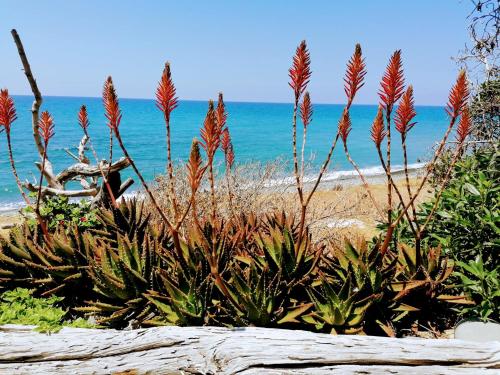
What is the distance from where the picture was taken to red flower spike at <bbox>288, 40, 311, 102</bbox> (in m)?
3.46

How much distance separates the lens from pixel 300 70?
11.5 feet

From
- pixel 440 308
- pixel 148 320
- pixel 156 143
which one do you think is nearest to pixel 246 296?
pixel 148 320

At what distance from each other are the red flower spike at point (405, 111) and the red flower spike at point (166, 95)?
1638 mm

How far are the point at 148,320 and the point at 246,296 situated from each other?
84cm

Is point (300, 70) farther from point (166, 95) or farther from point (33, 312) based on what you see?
point (33, 312)

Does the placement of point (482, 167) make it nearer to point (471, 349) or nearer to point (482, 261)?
point (482, 261)

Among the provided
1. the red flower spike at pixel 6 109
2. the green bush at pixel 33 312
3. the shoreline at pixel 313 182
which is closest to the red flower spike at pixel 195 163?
the green bush at pixel 33 312

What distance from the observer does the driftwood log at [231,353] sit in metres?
3.10

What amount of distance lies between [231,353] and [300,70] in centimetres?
203

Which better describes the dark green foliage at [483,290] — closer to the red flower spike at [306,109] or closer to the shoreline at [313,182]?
the red flower spike at [306,109]

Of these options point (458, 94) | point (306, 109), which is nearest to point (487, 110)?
point (458, 94)

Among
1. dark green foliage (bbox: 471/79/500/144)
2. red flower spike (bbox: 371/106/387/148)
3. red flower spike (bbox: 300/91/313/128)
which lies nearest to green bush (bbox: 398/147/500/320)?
red flower spike (bbox: 371/106/387/148)

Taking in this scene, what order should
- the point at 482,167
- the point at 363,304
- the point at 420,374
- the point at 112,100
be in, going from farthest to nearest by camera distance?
the point at 482,167, the point at 363,304, the point at 112,100, the point at 420,374

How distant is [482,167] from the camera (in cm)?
535
